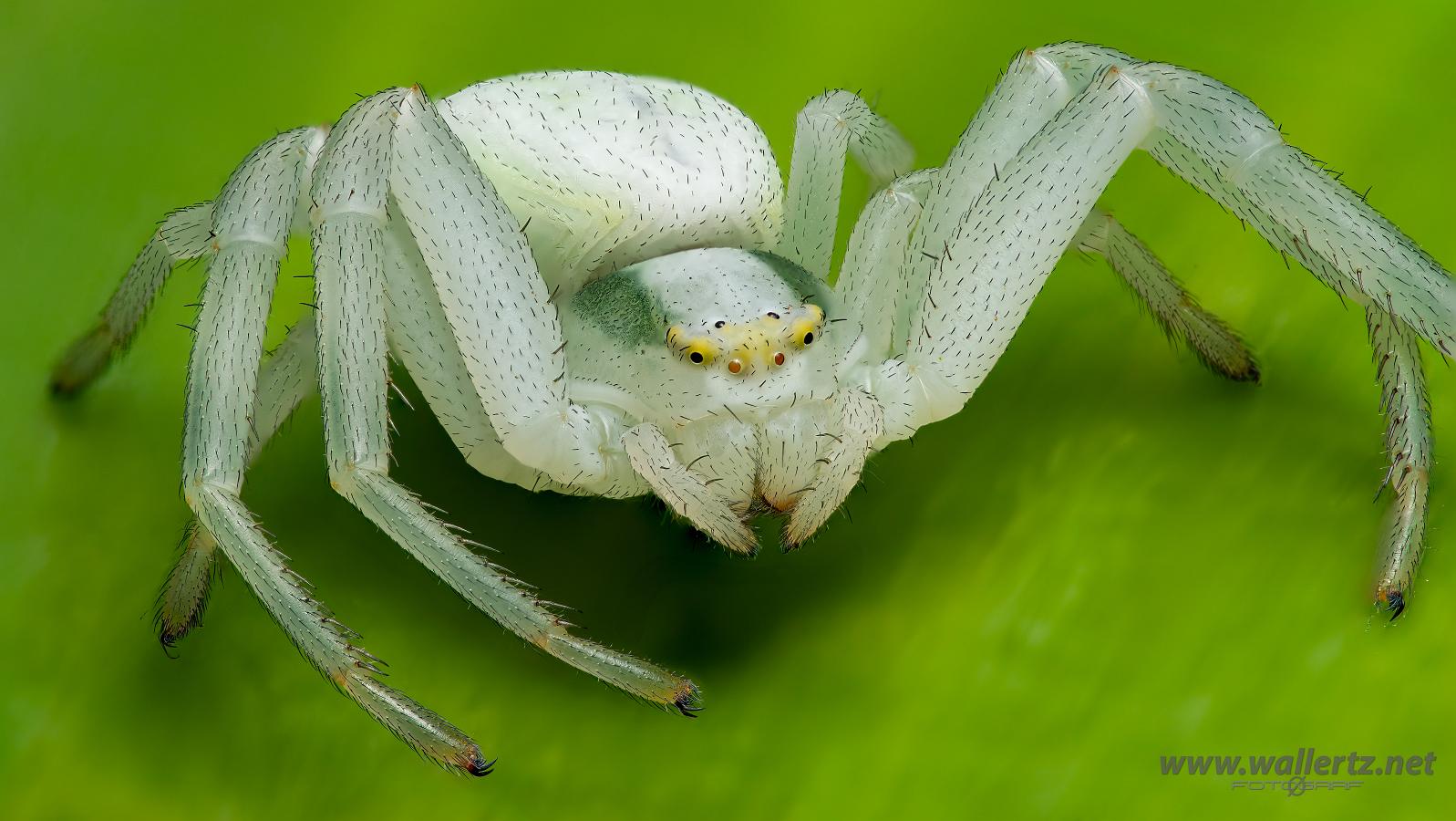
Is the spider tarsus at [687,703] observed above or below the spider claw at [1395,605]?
below

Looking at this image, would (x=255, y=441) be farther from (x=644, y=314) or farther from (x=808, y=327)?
(x=808, y=327)

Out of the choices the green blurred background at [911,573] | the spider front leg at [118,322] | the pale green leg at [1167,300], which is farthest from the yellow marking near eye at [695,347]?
the spider front leg at [118,322]

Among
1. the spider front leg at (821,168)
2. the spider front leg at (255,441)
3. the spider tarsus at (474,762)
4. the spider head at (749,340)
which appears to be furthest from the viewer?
the spider front leg at (821,168)

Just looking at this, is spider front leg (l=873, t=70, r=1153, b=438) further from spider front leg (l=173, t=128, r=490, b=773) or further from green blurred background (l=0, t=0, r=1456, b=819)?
spider front leg (l=173, t=128, r=490, b=773)

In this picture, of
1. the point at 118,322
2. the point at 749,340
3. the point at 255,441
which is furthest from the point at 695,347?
the point at 118,322

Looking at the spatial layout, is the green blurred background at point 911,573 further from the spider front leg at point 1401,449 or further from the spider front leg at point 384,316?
the spider front leg at point 384,316

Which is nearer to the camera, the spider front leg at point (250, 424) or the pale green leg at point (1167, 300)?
the spider front leg at point (250, 424)

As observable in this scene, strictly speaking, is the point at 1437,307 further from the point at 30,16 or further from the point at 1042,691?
the point at 30,16
